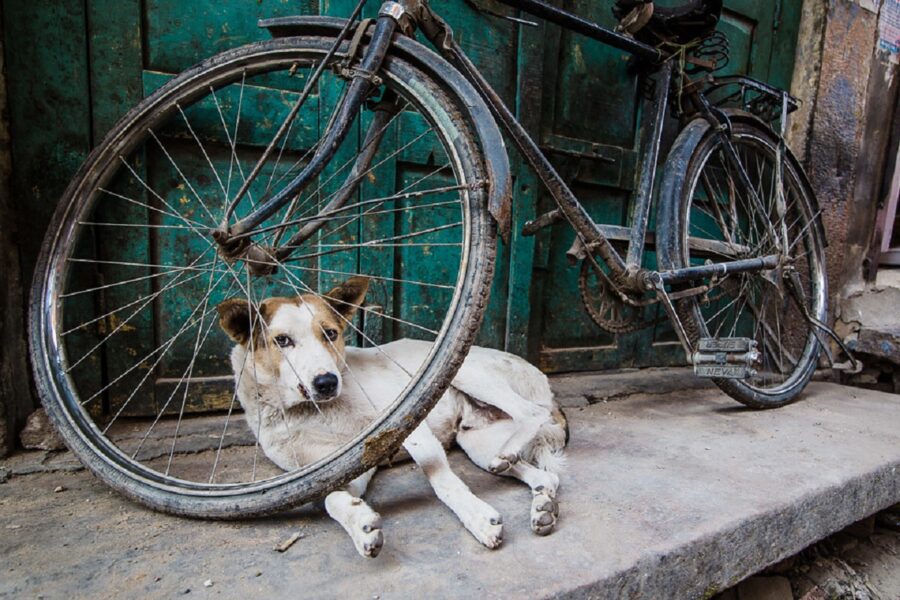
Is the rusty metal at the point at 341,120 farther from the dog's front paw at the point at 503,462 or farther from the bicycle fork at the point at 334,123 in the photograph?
the dog's front paw at the point at 503,462

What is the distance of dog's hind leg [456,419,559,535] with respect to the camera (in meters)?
1.23

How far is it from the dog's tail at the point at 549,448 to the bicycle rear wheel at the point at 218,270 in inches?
20.7

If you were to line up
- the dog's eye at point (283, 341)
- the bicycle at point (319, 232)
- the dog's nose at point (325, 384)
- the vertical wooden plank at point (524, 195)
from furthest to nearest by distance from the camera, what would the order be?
the vertical wooden plank at point (524, 195)
the dog's eye at point (283, 341)
the dog's nose at point (325, 384)
the bicycle at point (319, 232)

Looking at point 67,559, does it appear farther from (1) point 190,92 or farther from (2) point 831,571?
(2) point 831,571

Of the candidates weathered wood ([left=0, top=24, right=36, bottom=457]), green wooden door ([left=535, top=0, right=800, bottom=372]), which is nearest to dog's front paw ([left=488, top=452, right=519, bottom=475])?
green wooden door ([left=535, top=0, right=800, bottom=372])

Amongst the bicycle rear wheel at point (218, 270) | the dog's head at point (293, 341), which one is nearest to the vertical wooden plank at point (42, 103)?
the bicycle rear wheel at point (218, 270)

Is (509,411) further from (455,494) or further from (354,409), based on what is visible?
(354,409)

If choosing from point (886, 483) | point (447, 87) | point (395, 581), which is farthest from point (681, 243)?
point (395, 581)

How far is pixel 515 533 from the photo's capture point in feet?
4.02

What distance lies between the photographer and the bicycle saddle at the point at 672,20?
2111 mm

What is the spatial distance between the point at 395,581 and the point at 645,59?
8.06 feet

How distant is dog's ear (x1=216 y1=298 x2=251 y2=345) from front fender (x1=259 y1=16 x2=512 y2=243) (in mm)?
814

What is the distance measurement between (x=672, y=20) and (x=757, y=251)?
121cm

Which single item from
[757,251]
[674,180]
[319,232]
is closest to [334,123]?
[319,232]
